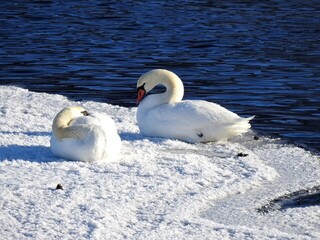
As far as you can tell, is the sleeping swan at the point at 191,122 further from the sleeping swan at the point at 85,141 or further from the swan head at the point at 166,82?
the sleeping swan at the point at 85,141

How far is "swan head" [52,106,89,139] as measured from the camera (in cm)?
911

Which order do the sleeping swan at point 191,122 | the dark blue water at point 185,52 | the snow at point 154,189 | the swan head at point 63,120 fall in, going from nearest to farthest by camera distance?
the snow at point 154,189, the swan head at point 63,120, the sleeping swan at point 191,122, the dark blue water at point 185,52

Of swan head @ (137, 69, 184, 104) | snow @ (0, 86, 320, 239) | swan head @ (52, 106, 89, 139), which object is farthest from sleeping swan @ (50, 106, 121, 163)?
swan head @ (137, 69, 184, 104)

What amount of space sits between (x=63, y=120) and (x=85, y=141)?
386mm

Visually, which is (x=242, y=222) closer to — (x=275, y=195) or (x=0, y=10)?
(x=275, y=195)

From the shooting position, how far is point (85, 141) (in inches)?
356

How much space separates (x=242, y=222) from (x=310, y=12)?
59.9ft

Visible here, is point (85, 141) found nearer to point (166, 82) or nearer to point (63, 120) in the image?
Answer: point (63, 120)

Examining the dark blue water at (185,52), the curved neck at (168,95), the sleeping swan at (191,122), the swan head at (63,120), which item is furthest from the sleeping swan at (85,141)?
the dark blue water at (185,52)

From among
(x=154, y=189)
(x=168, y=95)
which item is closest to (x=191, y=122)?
(x=168, y=95)

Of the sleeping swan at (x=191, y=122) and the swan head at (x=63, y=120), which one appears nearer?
the swan head at (x=63, y=120)

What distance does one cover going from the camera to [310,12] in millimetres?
25266

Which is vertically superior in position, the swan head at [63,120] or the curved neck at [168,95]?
the swan head at [63,120]

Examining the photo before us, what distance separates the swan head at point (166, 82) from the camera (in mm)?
10703
